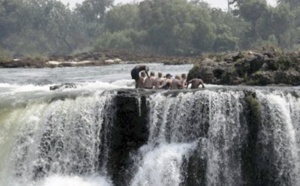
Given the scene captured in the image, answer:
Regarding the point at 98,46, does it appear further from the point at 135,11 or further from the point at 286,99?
the point at 286,99

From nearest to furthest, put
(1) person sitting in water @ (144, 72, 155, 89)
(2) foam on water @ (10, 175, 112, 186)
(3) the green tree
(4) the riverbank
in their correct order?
1. (2) foam on water @ (10, 175, 112, 186)
2. (1) person sitting in water @ (144, 72, 155, 89)
3. (4) the riverbank
4. (3) the green tree

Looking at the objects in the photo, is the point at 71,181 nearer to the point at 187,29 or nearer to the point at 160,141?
the point at 160,141

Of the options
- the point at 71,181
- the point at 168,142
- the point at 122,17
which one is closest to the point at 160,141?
the point at 168,142

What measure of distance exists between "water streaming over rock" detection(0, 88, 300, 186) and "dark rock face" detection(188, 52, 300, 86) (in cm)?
881

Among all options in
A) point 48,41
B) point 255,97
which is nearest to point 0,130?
point 255,97

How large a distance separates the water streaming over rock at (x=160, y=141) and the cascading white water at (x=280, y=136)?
0.09ft

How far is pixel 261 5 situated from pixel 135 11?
2265 centimetres

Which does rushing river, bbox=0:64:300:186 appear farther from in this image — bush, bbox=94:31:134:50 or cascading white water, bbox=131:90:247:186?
bush, bbox=94:31:134:50

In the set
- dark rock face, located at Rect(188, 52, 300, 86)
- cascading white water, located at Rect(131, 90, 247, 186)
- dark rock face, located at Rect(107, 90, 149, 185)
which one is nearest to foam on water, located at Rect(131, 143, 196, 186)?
cascading white water, located at Rect(131, 90, 247, 186)

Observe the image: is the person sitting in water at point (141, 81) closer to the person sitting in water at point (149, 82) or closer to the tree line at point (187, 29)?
the person sitting in water at point (149, 82)

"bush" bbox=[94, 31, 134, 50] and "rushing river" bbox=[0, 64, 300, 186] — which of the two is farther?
"bush" bbox=[94, 31, 134, 50]

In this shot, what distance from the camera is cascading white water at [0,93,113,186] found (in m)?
16.6

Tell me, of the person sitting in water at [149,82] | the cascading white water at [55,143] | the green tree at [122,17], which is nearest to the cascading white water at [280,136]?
the cascading white water at [55,143]

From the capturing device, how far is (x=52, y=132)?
17031 millimetres
